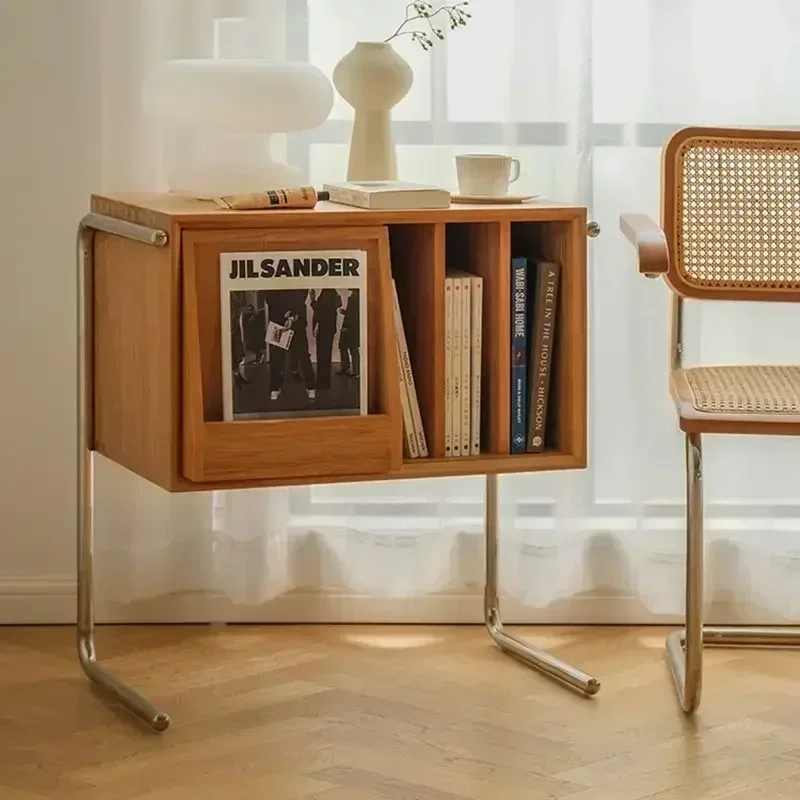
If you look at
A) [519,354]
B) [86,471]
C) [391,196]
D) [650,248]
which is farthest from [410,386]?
[86,471]

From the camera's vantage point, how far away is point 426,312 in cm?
219

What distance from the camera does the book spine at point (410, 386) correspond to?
2.17m

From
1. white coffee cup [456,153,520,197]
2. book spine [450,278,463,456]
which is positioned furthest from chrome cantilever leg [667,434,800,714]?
white coffee cup [456,153,520,197]

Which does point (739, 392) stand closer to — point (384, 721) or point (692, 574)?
point (692, 574)

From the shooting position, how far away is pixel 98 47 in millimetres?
2510

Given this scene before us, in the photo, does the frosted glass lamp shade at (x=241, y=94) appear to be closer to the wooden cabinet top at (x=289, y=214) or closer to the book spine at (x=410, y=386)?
the wooden cabinet top at (x=289, y=214)

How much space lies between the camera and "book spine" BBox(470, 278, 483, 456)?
86.4 inches

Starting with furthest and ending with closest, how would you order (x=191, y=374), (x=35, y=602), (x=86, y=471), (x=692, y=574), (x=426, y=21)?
(x=35, y=602), (x=426, y=21), (x=86, y=471), (x=692, y=574), (x=191, y=374)

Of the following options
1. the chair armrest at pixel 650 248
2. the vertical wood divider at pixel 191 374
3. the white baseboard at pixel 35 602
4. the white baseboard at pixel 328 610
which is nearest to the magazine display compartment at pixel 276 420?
the vertical wood divider at pixel 191 374

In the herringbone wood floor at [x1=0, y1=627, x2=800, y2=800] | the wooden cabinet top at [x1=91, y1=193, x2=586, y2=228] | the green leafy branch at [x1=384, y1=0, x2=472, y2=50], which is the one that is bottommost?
the herringbone wood floor at [x1=0, y1=627, x2=800, y2=800]

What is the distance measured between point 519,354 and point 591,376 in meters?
0.41

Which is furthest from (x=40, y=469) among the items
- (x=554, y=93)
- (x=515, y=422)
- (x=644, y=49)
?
(x=644, y=49)

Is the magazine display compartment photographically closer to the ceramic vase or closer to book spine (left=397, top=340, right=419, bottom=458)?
book spine (left=397, top=340, right=419, bottom=458)

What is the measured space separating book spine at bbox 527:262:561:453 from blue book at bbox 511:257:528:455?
0.03ft
